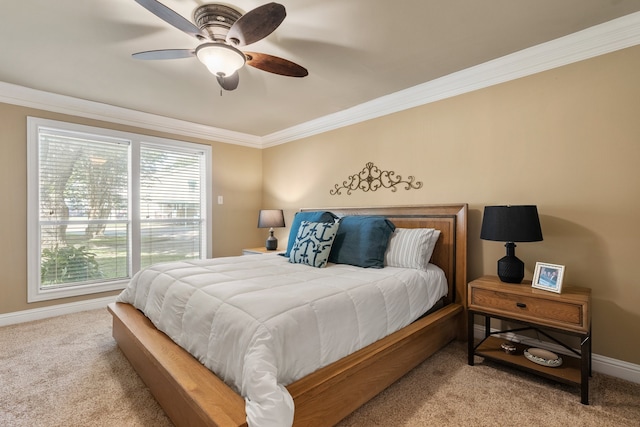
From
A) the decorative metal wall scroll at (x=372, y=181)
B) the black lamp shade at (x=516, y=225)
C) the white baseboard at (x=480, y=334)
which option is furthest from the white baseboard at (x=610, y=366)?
the decorative metal wall scroll at (x=372, y=181)

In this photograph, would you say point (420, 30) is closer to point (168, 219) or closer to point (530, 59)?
point (530, 59)

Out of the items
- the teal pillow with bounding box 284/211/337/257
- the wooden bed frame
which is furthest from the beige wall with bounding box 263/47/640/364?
the teal pillow with bounding box 284/211/337/257

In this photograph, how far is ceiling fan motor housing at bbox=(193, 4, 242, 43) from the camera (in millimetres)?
1795

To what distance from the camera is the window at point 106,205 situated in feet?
10.5

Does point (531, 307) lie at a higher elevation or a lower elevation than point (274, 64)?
lower

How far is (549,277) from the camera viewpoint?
2016mm

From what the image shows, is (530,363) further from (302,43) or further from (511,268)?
(302,43)

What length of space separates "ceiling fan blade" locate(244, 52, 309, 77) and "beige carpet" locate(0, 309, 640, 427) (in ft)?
7.24

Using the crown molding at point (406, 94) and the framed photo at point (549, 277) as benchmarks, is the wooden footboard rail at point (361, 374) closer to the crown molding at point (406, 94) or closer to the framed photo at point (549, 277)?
the framed photo at point (549, 277)

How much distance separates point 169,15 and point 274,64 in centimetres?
69

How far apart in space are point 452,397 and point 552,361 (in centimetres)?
74

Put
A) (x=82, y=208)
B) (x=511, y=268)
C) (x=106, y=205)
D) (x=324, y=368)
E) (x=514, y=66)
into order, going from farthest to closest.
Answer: (x=106, y=205), (x=82, y=208), (x=514, y=66), (x=511, y=268), (x=324, y=368)

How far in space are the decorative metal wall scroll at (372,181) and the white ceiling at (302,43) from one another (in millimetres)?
807

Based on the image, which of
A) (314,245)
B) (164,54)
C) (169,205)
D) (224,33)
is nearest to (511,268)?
(314,245)
